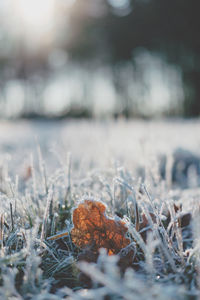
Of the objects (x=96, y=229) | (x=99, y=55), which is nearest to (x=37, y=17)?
(x=99, y=55)

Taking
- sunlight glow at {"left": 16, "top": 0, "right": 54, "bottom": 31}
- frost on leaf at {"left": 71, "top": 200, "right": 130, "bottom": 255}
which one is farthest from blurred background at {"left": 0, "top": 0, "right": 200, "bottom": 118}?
frost on leaf at {"left": 71, "top": 200, "right": 130, "bottom": 255}

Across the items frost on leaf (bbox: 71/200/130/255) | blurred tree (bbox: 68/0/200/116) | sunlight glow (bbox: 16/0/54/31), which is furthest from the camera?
sunlight glow (bbox: 16/0/54/31)

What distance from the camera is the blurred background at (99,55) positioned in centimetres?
1504

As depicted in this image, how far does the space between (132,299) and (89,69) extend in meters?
18.9

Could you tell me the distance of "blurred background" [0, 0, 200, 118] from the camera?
1504 cm

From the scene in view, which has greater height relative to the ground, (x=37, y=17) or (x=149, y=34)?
(x=37, y=17)

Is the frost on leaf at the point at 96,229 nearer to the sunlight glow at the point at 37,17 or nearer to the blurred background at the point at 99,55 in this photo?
the blurred background at the point at 99,55

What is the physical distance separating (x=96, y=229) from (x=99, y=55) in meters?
17.9

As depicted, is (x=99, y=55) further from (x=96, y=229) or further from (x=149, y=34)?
(x=96, y=229)

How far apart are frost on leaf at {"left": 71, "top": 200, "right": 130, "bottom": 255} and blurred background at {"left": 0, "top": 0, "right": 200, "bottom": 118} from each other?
11928 millimetres

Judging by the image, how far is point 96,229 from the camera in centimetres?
96

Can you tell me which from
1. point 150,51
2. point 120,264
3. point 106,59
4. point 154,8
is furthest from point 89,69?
point 120,264

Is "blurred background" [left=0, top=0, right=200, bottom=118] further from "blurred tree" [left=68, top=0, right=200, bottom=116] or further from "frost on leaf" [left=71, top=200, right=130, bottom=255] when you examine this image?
"frost on leaf" [left=71, top=200, right=130, bottom=255]

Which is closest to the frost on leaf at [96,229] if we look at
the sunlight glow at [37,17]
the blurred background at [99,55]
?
the blurred background at [99,55]
